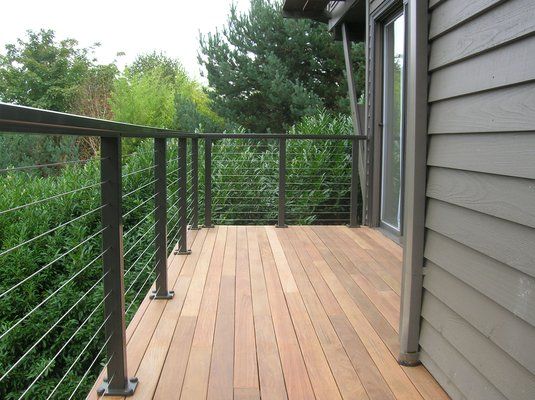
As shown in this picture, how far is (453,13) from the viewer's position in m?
1.92

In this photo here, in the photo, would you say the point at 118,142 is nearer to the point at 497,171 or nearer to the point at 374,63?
the point at 497,171

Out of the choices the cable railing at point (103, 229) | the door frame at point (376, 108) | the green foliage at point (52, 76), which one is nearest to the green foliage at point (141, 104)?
the green foliage at point (52, 76)

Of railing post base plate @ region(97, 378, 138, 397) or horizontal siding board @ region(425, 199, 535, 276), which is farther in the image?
railing post base plate @ region(97, 378, 138, 397)

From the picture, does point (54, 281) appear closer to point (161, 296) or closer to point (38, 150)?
point (161, 296)

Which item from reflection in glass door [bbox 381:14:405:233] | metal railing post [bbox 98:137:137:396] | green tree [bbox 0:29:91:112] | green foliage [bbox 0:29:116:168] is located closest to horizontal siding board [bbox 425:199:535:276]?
metal railing post [bbox 98:137:137:396]

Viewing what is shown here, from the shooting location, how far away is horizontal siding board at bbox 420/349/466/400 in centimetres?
191

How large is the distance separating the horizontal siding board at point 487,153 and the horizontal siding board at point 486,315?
1.30 ft

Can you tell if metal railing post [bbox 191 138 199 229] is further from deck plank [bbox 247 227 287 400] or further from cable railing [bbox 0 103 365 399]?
deck plank [bbox 247 227 287 400]

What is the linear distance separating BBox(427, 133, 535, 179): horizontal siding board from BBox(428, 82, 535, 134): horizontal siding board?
25 millimetres

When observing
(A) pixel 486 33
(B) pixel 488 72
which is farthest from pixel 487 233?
(A) pixel 486 33

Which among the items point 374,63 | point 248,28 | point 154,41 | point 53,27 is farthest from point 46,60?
point 374,63

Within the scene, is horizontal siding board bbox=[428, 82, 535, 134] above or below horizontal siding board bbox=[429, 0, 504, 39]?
below

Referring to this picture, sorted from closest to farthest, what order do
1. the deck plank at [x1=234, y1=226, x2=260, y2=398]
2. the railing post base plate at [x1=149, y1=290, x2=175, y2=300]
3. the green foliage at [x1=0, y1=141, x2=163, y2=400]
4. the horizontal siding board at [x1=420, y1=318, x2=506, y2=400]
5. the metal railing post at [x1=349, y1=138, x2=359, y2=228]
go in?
the horizontal siding board at [x1=420, y1=318, x2=506, y2=400] < the deck plank at [x1=234, y1=226, x2=260, y2=398] < the railing post base plate at [x1=149, y1=290, x2=175, y2=300] < the green foliage at [x1=0, y1=141, x2=163, y2=400] < the metal railing post at [x1=349, y1=138, x2=359, y2=228]

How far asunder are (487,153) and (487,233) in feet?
0.81
